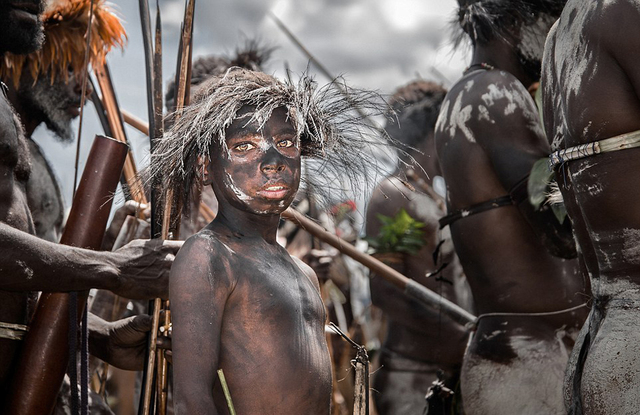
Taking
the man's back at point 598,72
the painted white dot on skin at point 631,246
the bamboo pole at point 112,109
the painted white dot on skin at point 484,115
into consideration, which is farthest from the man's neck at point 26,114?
the painted white dot on skin at point 631,246

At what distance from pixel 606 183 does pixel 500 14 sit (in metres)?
1.69

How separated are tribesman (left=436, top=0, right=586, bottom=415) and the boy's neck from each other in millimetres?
1312

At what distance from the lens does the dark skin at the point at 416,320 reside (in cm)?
452

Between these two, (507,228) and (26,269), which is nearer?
(26,269)

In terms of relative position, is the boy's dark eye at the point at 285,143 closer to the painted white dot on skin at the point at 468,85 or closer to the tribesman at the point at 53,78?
the painted white dot on skin at the point at 468,85

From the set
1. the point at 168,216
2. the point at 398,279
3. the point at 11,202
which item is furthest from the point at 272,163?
the point at 398,279

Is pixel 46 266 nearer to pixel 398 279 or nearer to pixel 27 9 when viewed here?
pixel 27 9

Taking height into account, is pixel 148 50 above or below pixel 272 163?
above

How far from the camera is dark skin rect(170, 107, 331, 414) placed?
1905 millimetres

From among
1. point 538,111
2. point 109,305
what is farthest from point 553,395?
point 109,305

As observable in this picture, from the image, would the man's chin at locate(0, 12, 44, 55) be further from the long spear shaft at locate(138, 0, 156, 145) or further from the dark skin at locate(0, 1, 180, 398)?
the long spear shaft at locate(138, 0, 156, 145)

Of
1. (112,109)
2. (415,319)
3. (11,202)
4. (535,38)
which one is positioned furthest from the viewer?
(415,319)

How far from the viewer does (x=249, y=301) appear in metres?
2.02

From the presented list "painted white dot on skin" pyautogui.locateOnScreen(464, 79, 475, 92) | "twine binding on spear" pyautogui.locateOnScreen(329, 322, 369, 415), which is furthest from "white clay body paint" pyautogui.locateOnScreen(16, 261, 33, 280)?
"painted white dot on skin" pyautogui.locateOnScreen(464, 79, 475, 92)
